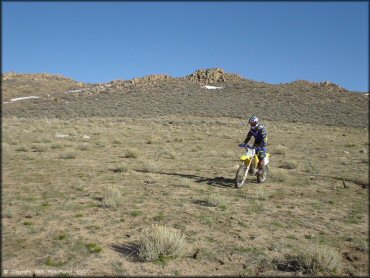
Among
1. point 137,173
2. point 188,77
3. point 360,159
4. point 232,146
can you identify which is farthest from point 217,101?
point 137,173

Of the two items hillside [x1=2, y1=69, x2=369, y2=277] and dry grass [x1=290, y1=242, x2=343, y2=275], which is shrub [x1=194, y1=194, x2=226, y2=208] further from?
dry grass [x1=290, y1=242, x2=343, y2=275]

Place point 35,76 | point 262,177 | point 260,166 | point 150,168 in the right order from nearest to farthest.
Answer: point 260,166 < point 262,177 < point 150,168 < point 35,76

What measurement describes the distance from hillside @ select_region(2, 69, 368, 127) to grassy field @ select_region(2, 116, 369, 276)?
38010mm

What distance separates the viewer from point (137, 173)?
13078 mm

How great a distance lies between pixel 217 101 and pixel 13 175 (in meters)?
52.3

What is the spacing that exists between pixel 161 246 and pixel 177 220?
192 centimetres

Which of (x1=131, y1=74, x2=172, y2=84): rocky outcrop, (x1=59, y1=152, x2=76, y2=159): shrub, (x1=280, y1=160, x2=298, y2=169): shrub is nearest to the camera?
(x1=280, y1=160, x2=298, y2=169): shrub

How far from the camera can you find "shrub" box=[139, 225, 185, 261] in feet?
19.7

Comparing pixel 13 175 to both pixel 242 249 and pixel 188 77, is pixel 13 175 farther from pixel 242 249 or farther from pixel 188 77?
pixel 188 77

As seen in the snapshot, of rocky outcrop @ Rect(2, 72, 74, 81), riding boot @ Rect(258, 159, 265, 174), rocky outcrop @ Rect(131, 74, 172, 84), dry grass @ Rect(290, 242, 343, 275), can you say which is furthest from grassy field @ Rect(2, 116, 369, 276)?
rocky outcrop @ Rect(2, 72, 74, 81)

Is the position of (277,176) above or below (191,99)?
below

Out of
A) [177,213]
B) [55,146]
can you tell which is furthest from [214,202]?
[55,146]

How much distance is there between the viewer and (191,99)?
6362cm

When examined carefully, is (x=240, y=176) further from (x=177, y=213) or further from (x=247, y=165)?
(x=177, y=213)
